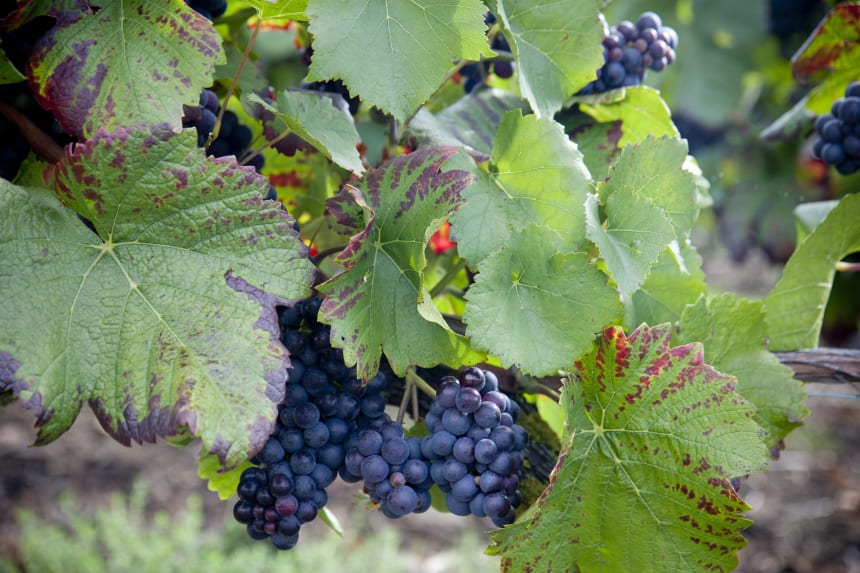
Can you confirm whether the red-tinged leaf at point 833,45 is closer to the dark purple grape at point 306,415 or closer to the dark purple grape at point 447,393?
the dark purple grape at point 447,393

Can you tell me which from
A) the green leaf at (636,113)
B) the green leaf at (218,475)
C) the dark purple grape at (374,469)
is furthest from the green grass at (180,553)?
the green leaf at (636,113)

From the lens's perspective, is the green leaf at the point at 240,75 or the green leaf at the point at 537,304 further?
the green leaf at the point at 240,75

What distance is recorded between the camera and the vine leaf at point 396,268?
2.25 feet

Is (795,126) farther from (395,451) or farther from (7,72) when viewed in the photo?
(7,72)

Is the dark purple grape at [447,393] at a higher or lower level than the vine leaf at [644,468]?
higher

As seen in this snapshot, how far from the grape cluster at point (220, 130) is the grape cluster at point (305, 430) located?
0.19 metres

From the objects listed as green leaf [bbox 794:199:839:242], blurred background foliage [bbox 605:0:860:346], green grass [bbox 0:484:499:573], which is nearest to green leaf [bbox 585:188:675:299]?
green leaf [bbox 794:199:839:242]

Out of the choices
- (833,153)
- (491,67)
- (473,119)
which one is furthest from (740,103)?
(473,119)

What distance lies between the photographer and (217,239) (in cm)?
67

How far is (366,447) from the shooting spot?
74 cm

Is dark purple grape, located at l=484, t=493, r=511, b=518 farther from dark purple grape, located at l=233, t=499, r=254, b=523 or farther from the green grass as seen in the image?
the green grass

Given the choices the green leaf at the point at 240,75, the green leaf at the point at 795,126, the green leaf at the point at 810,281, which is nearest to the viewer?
the green leaf at the point at 240,75

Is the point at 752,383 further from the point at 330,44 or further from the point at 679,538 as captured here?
the point at 330,44

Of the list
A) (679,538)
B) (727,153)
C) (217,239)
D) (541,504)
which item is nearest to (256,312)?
(217,239)
